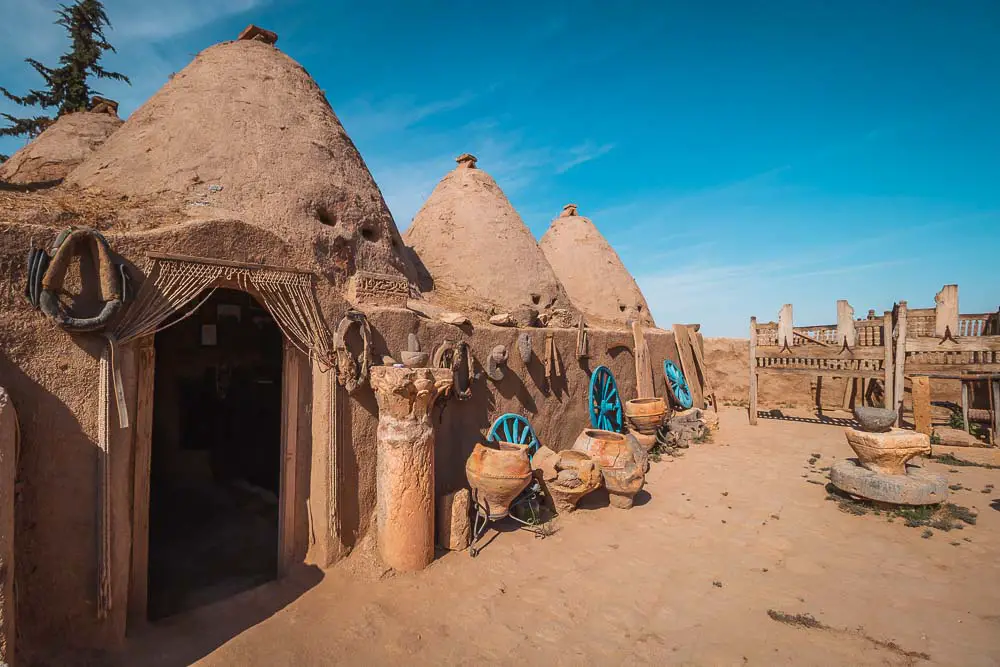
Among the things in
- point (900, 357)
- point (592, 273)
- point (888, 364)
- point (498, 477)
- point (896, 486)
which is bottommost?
point (896, 486)

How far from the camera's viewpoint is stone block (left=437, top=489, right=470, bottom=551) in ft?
17.0

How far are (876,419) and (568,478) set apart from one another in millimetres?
4078

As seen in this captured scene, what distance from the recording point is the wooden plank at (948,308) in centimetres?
914

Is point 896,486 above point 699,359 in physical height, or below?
below

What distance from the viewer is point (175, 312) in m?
4.36

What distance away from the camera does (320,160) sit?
6395 millimetres

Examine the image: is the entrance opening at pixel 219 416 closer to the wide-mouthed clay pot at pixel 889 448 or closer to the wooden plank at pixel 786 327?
the wide-mouthed clay pot at pixel 889 448

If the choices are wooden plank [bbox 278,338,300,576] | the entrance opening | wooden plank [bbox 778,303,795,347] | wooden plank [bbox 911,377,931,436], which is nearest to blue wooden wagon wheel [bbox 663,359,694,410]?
wooden plank [bbox 778,303,795,347]

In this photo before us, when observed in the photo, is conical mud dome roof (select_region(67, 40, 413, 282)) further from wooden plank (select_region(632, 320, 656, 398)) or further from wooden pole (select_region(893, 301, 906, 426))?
wooden pole (select_region(893, 301, 906, 426))

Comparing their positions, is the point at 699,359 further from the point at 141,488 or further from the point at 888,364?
the point at 141,488

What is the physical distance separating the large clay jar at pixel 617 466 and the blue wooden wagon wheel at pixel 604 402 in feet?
6.12

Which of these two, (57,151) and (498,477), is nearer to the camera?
(498,477)

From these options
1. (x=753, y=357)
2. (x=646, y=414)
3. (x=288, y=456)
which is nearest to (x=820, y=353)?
(x=753, y=357)

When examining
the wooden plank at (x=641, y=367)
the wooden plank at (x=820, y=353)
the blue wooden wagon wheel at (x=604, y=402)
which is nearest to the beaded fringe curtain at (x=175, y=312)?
the blue wooden wagon wheel at (x=604, y=402)
